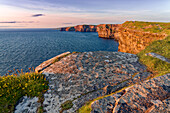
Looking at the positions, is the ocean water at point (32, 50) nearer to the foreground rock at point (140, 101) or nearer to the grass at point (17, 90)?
the grass at point (17, 90)

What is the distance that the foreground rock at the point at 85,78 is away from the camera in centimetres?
636

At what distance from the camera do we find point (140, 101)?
4.69 metres

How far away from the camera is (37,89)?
24.0ft

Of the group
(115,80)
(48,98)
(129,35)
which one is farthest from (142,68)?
(129,35)

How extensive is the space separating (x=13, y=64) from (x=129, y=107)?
42.6 meters

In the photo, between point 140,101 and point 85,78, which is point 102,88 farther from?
point 140,101

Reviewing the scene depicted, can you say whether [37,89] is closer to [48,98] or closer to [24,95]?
[24,95]

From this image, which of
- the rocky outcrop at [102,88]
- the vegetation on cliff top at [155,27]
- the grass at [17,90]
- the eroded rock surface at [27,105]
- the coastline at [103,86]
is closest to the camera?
the rocky outcrop at [102,88]

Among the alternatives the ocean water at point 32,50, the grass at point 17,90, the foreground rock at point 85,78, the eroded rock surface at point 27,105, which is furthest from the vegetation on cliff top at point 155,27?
the ocean water at point 32,50

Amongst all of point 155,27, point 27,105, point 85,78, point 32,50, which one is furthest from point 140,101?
point 32,50

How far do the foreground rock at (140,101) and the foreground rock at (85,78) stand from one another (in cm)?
160

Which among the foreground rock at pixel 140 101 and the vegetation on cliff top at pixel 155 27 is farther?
the vegetation on cliff top at pixel 155 27

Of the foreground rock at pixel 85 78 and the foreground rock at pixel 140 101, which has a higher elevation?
the foreground rock at pixel 140 101

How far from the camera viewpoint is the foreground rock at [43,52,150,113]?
250 inches
